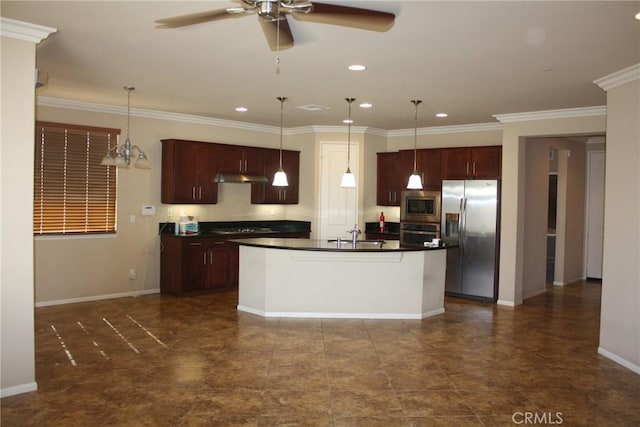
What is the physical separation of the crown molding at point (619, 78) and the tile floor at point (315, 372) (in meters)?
2.48

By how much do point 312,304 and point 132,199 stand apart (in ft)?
9.86

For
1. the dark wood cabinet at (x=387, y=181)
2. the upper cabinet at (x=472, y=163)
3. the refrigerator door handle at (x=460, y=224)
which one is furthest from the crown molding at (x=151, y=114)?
the refrigerator door handle at (x=460, y=224)

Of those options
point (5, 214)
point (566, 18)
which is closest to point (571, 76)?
point (566, 18)

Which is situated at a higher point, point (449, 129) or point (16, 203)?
point (449, 129)

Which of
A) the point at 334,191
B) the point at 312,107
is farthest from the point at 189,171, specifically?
the point at 334,191

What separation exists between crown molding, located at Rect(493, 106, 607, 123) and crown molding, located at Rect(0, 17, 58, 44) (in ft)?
17.6

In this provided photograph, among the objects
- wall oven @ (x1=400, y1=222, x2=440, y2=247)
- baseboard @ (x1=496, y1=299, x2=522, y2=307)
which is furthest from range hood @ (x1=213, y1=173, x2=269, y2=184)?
baseboard @ (x1=496, y1=299, x2=522, y2=307)

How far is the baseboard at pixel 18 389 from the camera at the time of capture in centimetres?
372

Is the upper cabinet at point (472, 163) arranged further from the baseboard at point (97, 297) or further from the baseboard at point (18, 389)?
the baseboard at point (18, 389)

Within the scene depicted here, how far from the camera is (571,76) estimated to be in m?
4.93

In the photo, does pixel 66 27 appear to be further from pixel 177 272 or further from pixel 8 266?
pixel 177 272

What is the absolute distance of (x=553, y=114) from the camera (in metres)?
6.68

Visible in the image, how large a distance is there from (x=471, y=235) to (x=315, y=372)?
13.0 ft

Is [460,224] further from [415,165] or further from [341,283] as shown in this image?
[341,283]
